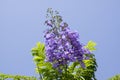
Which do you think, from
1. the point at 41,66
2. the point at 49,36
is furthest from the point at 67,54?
the point at 41,66

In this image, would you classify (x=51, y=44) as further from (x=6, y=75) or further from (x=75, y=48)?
(x=6, y=75)

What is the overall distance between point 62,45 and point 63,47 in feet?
0.27

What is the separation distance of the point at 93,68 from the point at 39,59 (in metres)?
1.68

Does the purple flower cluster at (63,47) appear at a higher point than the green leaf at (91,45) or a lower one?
lower

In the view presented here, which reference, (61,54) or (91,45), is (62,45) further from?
(91,45)

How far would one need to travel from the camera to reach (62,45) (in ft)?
23.2

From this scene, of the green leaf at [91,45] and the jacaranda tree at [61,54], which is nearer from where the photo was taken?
the jacaranda tree at [61,54]

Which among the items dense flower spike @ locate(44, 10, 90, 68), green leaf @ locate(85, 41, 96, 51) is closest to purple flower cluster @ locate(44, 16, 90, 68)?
dense flower spike @ locate(44, 10, 90, 68)

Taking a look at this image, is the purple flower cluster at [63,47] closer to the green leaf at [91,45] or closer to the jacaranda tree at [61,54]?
the jacaranda tree at [61,54]

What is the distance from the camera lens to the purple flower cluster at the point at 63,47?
22.7 feet

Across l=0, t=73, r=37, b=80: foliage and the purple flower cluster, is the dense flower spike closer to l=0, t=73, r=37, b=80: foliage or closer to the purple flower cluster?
the purple flower cluster

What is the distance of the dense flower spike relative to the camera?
22.7ft

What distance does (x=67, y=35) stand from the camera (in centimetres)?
711

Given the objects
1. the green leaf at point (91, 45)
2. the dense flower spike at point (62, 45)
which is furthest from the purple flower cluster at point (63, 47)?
the green leaf at point (91, 45)
